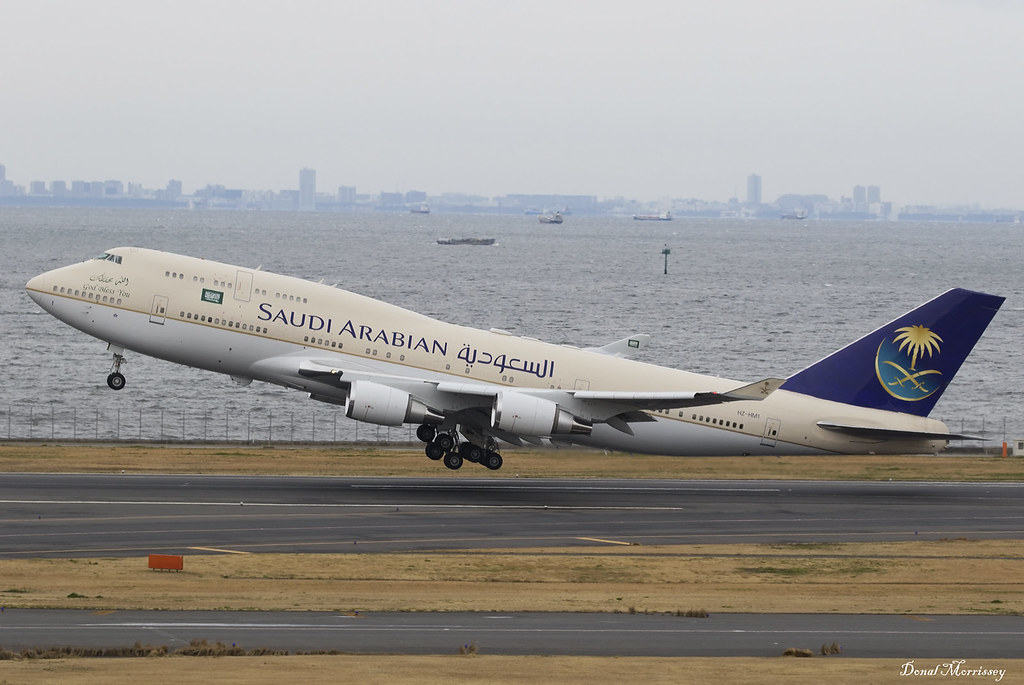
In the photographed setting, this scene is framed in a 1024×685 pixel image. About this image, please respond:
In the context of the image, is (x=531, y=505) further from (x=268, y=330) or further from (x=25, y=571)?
(x=25, y=571)

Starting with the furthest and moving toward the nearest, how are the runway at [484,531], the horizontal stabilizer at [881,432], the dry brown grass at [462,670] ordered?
1. the horizontal stabilizer at [881,432]
2. the runway at [484,531]
3. the dry brown grass at [462,670]

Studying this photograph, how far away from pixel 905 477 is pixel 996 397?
185 feet

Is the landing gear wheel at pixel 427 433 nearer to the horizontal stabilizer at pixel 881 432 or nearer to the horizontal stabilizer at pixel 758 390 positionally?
the horizontal stabilizer at pixel 758 390

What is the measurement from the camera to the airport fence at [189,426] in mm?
84000

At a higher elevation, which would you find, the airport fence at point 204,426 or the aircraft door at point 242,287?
the aircraft door at point 242,287

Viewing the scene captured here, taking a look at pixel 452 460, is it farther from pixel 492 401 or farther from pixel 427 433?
pixel 492 401

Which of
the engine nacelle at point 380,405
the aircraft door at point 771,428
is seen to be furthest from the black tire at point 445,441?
the aircraft door at point 771,428

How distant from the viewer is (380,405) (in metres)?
48.1

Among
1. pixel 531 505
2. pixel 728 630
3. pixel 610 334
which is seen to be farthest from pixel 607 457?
pixel 610 334

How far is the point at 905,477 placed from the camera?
59.1 metres

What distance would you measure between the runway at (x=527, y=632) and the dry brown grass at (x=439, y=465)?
23.1 m

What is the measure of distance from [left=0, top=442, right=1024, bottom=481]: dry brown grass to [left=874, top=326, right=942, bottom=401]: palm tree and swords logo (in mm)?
6993

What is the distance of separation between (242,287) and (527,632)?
24778 millimetres

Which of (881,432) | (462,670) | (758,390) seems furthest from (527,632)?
(881,432)
